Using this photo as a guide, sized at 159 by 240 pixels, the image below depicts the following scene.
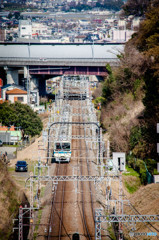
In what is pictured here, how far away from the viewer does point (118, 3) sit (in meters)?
185

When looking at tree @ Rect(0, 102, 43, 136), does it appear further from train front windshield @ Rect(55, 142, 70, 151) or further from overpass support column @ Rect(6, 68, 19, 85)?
overpass support column @ Rect(6, 68, 19, 85)

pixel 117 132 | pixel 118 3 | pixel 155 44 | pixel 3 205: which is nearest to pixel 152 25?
pixel 155 44

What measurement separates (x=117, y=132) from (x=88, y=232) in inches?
588

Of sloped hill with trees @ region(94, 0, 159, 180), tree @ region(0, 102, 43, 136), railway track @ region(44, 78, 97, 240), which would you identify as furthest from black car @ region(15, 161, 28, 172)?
tree @ region(0, 102, 43, 136)

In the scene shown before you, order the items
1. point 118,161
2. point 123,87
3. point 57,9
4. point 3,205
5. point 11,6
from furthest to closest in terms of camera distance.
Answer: point 57,9 → point 11,6 → point 123,87 → point 118,161 → point 3,205

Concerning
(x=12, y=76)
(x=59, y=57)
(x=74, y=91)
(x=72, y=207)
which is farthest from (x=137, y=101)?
(x=59, y=57)

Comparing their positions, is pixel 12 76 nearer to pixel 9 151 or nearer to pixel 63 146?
pixel 9 151

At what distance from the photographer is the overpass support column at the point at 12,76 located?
2650 inches

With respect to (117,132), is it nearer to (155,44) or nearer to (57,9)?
(155,44)

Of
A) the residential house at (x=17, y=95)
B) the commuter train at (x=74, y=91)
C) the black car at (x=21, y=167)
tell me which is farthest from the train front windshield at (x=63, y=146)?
the residential house at (x=17, y=95)

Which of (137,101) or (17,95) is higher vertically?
(17,95)

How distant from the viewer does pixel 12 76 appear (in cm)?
6781

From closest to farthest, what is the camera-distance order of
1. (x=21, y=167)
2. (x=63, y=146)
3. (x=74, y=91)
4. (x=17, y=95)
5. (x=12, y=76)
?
(x=21, y=167) → (x=63, y=146) → (x=74, y=91) → (x=17, y=95) → (x=12, y=76)

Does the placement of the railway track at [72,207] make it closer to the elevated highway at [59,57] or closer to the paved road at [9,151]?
the paved road at [9,151]
